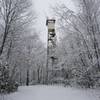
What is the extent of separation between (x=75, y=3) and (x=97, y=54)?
3.83 meters

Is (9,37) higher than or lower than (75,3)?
lower

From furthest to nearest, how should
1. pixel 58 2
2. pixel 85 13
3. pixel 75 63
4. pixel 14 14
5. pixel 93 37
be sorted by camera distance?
pixel 75 63 < pixel 14 14 < pixel 58 2 < pixel 85 13 < pixel 93 37

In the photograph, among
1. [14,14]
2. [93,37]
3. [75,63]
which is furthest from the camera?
[75,63]

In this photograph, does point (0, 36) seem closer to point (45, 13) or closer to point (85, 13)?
point (45, 13)

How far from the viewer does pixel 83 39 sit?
911cm

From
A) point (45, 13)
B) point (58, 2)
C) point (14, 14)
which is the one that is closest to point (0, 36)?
point (14, 14)

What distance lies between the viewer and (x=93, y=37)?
322 inches

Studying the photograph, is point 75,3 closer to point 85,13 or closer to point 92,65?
point 85,13

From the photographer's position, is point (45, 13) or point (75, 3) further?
point (45, 13)

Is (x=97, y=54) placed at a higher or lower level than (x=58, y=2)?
lower

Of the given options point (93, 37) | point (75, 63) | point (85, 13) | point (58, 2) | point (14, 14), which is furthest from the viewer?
point (75, 63)

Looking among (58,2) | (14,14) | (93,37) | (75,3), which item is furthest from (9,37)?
(93,37)

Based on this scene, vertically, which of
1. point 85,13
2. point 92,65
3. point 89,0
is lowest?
point 92,65

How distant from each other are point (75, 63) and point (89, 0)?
5.18 meters
